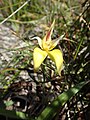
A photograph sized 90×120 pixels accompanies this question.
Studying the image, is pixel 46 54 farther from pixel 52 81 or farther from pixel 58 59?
pixel 52 81

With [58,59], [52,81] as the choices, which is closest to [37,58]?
[58,59]

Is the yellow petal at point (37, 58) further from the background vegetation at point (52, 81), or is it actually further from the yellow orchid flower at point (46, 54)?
the background vegetation at point (52, 81)

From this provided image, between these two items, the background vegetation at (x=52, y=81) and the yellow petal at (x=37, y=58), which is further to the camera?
the background vegetation at (x=52, y=81)

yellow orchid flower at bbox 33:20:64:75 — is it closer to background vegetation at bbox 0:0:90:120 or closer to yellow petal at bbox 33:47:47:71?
yellow petal at bbox 33:47:47:71

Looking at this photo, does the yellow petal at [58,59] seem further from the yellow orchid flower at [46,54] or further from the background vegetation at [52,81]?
the background vegetation at [52,81]

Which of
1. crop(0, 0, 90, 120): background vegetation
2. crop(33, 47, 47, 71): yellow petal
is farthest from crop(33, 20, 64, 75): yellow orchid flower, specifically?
crop(0, 0, 90, 120): background vegetation

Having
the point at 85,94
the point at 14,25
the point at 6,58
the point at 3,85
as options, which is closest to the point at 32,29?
the point at 14,25

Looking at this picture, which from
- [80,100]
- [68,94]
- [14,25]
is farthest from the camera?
[14,25]

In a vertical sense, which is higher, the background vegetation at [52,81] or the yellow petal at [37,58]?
the background vegetation at [52,81]

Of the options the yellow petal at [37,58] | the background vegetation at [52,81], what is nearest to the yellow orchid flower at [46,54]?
the yellow petal at [37,58]

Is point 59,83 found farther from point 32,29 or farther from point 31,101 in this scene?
point 32,29

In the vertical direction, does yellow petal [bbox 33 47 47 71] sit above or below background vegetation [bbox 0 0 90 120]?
below
